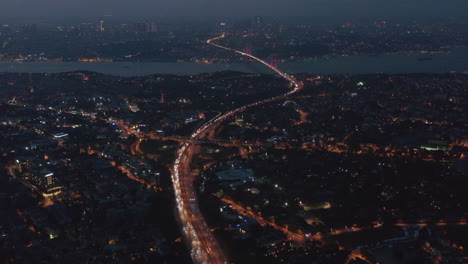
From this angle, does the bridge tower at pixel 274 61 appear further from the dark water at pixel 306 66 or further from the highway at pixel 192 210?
the highway at pixel 192 210

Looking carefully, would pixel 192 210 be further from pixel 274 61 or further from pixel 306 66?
pixel 274 61

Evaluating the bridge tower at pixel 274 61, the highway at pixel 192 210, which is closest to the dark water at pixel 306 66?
the bridge tower at pixel 274 61

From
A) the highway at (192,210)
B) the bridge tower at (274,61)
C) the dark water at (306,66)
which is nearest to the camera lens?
the highway at (192,210)

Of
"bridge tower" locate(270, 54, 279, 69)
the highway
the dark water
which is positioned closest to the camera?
the highway

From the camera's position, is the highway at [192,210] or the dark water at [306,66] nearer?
the highway at [192,210]

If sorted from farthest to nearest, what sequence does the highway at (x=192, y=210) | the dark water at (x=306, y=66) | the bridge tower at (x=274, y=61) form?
the bridge tower at (x=274, y=61) < the dark water at (x=306, y=66) < the highway at (x=192, y=210)

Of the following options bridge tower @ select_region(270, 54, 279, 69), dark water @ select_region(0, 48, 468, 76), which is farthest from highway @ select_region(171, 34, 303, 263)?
bridge tower @ select_region(270, 54, 279, 69)

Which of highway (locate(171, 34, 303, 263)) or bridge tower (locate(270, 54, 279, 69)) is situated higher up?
highway (locate(171, 34, 303, 263))

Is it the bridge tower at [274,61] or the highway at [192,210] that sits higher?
the highway at [192,210]

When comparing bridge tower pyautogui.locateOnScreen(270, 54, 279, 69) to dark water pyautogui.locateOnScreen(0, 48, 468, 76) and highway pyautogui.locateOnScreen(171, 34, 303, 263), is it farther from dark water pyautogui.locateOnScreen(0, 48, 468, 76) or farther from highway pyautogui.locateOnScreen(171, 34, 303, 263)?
highway pyautogui.locateOnScreen(171, 34, 303, 263)

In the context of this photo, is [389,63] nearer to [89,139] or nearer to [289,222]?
[89,139]
